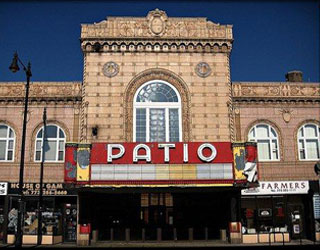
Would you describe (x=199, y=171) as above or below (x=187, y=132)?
below

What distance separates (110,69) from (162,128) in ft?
18.8

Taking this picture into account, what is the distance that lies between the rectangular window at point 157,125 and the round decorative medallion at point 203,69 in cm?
390

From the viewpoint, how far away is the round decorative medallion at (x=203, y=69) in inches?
1128

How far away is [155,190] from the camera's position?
82.8 feet

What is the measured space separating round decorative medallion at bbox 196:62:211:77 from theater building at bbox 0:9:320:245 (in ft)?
0.25

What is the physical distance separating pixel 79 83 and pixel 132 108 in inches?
178

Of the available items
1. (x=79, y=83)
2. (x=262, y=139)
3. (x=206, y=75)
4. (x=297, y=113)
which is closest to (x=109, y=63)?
(x=79, y=83)

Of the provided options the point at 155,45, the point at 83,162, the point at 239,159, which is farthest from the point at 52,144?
the point at 239,159

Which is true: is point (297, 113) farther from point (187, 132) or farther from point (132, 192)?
point (132, 192)

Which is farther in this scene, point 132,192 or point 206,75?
point 206,75

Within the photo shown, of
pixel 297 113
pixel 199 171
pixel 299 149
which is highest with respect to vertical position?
pixel 297 113

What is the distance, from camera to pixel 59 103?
2875 cm

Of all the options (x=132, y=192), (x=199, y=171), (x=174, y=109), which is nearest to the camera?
(x=199, y=171)

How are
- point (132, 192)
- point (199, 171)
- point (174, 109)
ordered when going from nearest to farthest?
point (199, 171), point (132, 192), point (174, 109)
